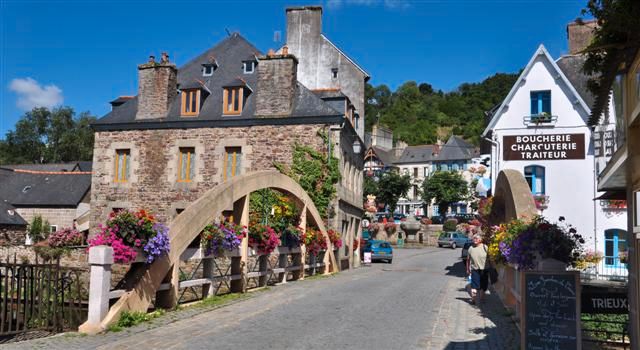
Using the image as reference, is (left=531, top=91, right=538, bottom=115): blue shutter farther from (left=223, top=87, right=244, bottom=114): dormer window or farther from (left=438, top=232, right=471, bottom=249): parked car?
(left=438, top=232, right=471, bottom=249): parked car

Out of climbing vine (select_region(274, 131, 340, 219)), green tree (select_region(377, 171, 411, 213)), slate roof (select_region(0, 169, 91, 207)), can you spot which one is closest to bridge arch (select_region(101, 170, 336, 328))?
climbing vine (select_region(274, 131, 340, 219))

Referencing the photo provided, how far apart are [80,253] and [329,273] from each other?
406 inches

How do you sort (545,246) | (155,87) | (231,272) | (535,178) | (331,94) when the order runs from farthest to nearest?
(331,94) → (155,87) → (535,178) → (231,272) → (545,246)

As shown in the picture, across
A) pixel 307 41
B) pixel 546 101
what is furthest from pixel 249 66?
pixel 546 101

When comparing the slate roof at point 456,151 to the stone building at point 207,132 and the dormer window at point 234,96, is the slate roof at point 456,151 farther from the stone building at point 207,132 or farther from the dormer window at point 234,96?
the dormer window at point 234,96

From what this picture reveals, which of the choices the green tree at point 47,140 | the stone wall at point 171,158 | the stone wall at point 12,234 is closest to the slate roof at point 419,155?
the green tree at point 47,140

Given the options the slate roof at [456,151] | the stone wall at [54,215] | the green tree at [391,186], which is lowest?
the stone wall at [54,215]

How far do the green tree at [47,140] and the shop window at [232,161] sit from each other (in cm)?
4801

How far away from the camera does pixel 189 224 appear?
1085cm

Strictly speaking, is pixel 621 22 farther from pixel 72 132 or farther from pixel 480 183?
pixel 72 132

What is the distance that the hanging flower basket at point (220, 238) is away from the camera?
11867mm

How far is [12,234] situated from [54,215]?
292 inches

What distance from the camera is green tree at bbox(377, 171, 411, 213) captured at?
212ft

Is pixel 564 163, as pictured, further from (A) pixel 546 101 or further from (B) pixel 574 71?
(B) pixel 574 71
